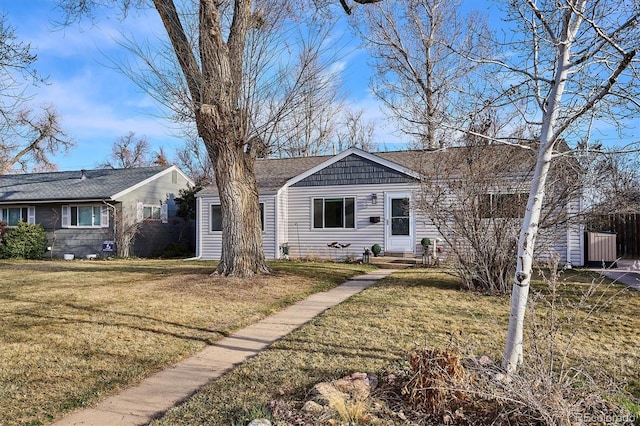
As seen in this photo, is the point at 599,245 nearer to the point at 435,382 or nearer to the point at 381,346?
the point at 381,346

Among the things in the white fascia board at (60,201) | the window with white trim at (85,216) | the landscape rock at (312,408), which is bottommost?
the landscape rock at (312,408)

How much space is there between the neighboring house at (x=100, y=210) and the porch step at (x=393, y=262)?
10.5 m

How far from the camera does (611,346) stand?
4926 millimetres

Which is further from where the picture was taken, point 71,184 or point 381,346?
point 71,184

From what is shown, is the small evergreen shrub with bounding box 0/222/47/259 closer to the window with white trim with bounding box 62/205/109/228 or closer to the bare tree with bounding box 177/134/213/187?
the window with white trim with bounding box 62/205/109/228

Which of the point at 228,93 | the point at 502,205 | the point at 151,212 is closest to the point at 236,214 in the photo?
the point at 228,93

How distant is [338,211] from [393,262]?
2.87 metres

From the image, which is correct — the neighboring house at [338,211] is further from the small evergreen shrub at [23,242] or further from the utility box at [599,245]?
the small evergreen shrub at [23,242]

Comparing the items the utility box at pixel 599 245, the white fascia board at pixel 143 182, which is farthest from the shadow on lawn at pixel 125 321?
the utility box at pixel 599 245

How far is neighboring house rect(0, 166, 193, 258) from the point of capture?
18.4m

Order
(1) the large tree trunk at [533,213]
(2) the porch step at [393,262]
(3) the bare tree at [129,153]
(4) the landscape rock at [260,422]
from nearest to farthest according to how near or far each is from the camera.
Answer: (4) the landscape rock at [260,422]
(1) the large tree trunk at [533,213]
(2) the porch step at [393,262]
(3) the bare tree at [129,153]

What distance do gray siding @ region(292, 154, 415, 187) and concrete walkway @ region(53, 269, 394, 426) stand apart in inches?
337

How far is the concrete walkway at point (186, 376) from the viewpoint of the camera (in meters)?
3.36

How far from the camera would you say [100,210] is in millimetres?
18734
